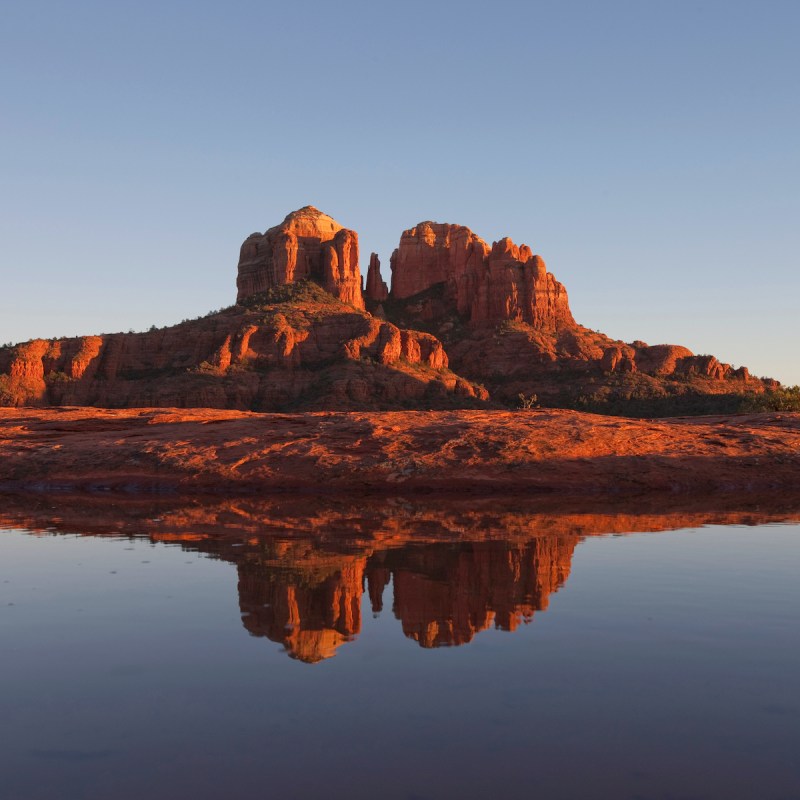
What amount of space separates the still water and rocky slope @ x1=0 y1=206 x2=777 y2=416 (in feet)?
257

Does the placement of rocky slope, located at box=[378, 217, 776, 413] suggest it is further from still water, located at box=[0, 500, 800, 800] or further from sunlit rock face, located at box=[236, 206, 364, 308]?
still water, located at box=[0, 500, 800, 800]

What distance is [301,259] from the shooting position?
445 feet

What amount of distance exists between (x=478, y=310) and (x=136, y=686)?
132357mm

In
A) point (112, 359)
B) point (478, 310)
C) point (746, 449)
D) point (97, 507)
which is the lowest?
point (97, 507)

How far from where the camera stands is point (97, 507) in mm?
19719

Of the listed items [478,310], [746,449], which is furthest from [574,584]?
[478,310]

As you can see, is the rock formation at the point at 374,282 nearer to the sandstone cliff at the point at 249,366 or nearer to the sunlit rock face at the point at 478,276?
the sunlit rock face at the point at 478,276

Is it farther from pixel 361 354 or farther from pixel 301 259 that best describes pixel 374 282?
pixel 361 354

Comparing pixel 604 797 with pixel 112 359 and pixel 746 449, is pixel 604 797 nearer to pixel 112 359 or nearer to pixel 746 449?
pixel 746 449

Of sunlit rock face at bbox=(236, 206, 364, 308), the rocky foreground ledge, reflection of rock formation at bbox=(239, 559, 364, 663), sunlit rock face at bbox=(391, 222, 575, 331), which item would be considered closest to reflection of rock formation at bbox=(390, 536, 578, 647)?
reflection of rock formation at bbox=(239, 559, 364, 663)

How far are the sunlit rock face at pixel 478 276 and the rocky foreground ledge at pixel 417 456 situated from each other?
106853 mm

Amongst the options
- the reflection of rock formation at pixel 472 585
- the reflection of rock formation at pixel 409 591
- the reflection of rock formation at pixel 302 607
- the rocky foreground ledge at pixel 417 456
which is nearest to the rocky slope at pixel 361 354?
the rocky foreground ledge at pixel 417 456

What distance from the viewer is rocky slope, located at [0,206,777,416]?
96.3 meters

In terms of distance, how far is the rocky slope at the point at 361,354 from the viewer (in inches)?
3792
